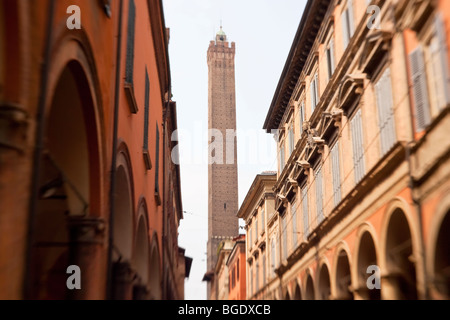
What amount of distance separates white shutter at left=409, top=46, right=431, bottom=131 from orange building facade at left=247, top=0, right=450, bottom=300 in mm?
18

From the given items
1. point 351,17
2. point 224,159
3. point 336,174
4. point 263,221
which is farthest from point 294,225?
point 224,159

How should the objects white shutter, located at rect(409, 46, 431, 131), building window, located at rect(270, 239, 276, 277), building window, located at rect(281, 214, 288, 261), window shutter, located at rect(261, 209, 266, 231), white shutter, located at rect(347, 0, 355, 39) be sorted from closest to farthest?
1. white shutter, located at rect(409, 46, 431, 131)
2. white shutter, located at rect(347, 0, 355, 39)
3. building window, located at rect(281, 214, 288, 261)
4. building window, located at rect(270, 239, 276, 277)
5. window shutter, located at rect(261, 209, 266, 231)

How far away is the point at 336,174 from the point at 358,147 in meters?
2.24

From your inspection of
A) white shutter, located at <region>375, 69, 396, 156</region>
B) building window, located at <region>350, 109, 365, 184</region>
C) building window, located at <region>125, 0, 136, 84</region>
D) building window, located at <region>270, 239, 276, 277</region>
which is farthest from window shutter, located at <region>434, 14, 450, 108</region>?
building window, located at <region>270, 239, 276, 277</region>

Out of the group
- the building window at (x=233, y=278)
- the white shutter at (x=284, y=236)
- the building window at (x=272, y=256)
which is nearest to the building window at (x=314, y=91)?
the white shutter at (x=284, y=236)

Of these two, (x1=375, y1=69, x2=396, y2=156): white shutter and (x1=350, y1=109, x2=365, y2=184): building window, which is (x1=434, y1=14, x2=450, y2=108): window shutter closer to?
(x1=375, y1=69, x2=396, y2=156): white shutter

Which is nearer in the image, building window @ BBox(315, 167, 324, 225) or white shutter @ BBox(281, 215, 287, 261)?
building window @ BBox(315, 167, 324, 225)

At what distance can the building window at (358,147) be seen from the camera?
14117mm

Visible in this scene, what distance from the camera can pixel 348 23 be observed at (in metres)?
15.6

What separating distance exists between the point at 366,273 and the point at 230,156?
60.5 metres

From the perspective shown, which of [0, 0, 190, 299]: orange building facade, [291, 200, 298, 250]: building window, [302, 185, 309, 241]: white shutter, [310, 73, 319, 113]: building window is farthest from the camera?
[291, 200, 298, 250]: building window

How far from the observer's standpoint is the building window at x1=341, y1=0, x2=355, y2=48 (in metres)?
15.2
